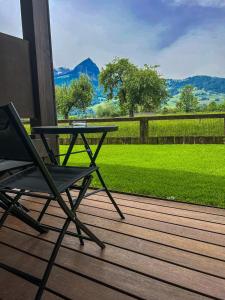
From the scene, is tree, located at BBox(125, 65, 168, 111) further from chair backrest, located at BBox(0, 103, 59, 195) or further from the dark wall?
chair backrest, located at BBox(0, 103, 59, 195)

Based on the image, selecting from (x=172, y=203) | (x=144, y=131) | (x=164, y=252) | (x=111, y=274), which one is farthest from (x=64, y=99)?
(x=111, y=274)

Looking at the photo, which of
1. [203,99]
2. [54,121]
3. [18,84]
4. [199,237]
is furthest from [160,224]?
[203,99]

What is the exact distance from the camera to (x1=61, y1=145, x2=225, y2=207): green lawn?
2586 millimetres

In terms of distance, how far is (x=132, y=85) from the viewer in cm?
1733

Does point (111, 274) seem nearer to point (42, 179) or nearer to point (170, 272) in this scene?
point (170, 272)

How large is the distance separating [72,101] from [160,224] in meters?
16.4

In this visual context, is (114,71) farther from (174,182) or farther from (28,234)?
(28,234)

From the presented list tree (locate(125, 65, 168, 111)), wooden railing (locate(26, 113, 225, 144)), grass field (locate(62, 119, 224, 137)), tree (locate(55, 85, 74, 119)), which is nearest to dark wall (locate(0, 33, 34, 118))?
wooden railing (locate(26, 113, 225, 144))

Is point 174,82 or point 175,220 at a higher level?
point 174,82

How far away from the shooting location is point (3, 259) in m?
1.41

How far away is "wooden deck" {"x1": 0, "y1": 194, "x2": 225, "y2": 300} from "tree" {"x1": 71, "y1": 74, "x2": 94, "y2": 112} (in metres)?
16.3

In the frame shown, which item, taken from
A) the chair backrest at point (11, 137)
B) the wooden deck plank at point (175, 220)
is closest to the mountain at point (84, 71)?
the wooden deck plank at point (175, 220)

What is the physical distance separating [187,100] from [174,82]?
3552 mm

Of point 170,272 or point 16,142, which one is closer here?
point 16,142
